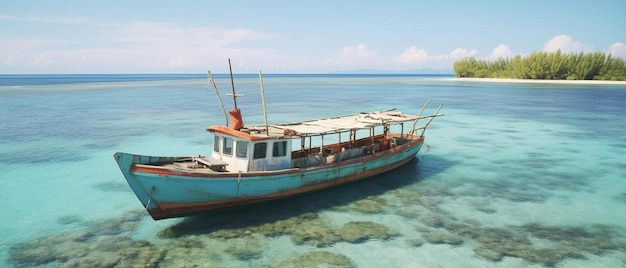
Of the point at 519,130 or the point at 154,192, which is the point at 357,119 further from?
the point at 519,130

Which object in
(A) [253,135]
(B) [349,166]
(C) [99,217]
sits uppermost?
(A) [253,135]

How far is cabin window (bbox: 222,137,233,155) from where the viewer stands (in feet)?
47.1

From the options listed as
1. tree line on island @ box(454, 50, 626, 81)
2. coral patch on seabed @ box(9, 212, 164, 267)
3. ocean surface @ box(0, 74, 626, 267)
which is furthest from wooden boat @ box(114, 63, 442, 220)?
tree line on island @ box(454, 50, 626, 81)

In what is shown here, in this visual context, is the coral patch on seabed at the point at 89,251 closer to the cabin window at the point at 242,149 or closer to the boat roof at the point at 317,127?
the cabin window at the point at 242,149

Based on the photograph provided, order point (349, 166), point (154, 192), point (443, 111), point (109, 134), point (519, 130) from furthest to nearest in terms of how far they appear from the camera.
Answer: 1. point (443, 111)
2. point (519, 130)
3. point (109, 134)
4. point (349, 166)
5. point (154, 192)

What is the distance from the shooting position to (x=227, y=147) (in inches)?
570

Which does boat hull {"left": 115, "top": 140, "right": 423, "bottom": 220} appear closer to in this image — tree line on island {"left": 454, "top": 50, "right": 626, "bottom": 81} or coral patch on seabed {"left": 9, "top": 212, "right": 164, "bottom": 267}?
coral patch on seabed {"left": 9, "top": 212, "right": 164, "bottom": 267}

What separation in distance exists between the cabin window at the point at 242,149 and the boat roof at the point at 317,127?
0.41 meters

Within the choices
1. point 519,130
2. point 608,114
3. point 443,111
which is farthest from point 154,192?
point 608,114

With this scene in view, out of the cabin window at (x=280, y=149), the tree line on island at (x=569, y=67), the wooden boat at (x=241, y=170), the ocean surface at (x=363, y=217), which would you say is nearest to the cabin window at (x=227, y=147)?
the wooden boat at (x=241, y=170)

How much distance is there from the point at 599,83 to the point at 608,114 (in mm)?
66084

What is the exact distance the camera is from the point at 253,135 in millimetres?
13906

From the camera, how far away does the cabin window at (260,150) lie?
14.0 m

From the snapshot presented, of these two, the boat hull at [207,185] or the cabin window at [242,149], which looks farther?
the cabin window at [242,149]
